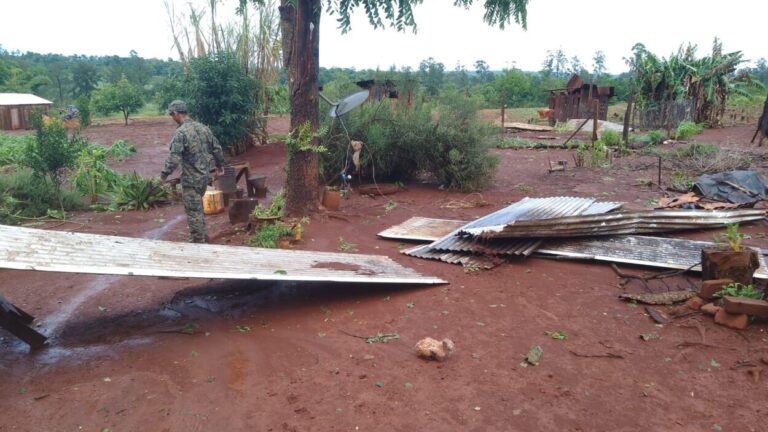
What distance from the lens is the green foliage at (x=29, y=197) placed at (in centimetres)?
827

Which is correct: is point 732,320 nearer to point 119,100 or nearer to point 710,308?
point 710,308

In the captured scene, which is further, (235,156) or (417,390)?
(235,156)

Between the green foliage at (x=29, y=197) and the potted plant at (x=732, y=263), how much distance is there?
358 inches

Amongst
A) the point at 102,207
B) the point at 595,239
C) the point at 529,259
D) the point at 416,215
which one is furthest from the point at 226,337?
the point at 102,207

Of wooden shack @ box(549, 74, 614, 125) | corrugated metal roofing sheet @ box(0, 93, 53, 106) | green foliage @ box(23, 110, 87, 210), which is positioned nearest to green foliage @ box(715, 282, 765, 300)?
green foliage @ box(23, 110, 87, 210)

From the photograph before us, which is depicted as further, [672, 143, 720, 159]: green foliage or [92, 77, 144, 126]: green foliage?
[92, 77, 144, 126]: green foliage

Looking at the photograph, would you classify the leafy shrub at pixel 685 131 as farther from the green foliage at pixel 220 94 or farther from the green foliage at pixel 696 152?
the green foliage at pixel 220 94

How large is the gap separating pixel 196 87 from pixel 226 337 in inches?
453

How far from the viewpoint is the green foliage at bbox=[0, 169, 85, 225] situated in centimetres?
827

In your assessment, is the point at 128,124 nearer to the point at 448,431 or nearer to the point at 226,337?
the point at 226,337

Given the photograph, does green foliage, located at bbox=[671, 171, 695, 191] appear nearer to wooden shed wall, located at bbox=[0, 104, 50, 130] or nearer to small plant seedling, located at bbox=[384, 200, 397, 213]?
small plant seedling, located at bbox=[384, 200, 397, 213]

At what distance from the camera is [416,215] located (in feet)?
28.2

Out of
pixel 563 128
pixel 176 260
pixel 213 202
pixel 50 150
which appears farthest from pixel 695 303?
pixel 563 128

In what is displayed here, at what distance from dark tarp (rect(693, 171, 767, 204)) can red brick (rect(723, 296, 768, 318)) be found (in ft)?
15.6
